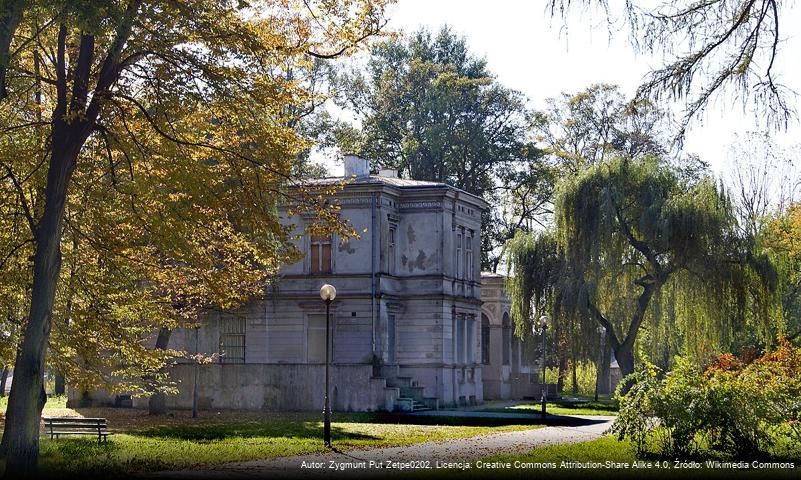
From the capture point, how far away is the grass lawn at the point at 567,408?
40.7 metres

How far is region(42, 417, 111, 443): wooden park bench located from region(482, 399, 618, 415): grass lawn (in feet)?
59.0

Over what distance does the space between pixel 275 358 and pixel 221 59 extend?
81.5 ft

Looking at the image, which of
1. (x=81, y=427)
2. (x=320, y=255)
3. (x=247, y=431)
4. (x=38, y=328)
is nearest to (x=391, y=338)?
(x=320, y=255)

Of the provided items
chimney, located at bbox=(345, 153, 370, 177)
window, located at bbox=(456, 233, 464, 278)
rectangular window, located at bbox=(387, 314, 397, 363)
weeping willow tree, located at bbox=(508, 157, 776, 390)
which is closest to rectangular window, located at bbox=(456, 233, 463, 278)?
window, located at bbox=(456, 233, 464, 278)

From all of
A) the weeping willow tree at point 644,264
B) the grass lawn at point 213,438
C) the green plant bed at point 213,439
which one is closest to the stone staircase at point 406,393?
the grass lawn at point 213,438

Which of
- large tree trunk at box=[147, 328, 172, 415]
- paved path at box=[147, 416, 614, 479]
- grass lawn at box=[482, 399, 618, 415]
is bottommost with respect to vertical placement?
paved path at box=[147, 416, 614, 479]

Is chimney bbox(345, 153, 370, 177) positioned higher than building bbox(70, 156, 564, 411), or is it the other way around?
chimney bbox(345, 153, 370, 177)

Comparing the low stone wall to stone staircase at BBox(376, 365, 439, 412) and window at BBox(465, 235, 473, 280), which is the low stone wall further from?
window at BBox(465, 235, 473, 280)

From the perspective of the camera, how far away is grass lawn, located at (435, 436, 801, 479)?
16.6 metres

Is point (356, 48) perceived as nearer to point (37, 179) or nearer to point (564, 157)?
point (37, 179)

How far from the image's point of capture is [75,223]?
74.5 feet

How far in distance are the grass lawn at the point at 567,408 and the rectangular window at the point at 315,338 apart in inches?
271

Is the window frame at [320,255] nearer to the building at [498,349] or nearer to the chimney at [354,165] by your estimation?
the chimney at [354,165]

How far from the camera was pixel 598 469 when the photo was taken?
17812mm
